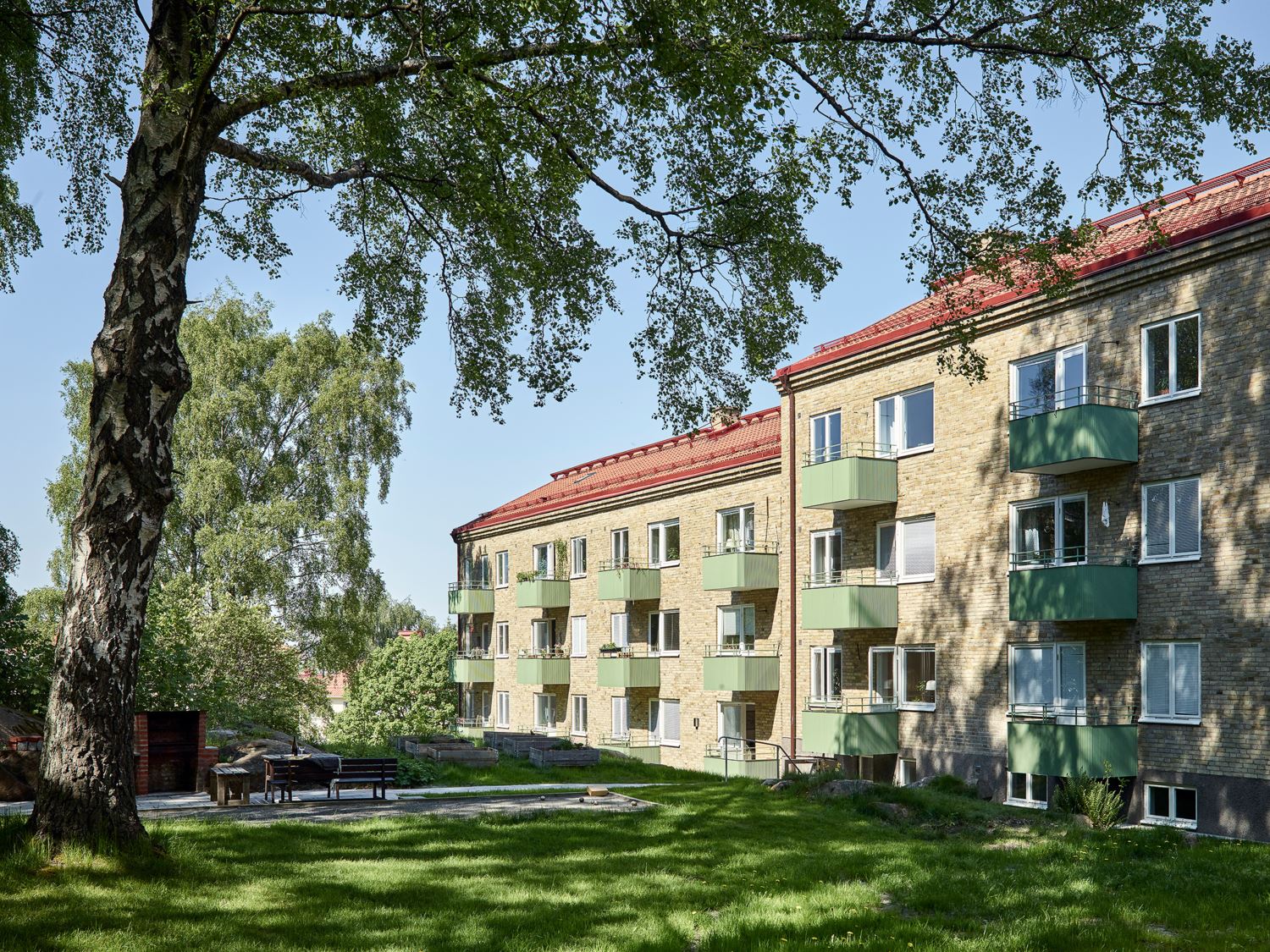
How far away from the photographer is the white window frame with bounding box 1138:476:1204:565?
21.5 meters

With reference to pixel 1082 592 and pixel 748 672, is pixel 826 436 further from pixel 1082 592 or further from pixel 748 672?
pixel 1082 592

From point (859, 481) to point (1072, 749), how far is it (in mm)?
8212

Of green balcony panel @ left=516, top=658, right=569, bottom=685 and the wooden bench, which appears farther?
green balcony panel @ left=516, top=658, right=569, bottom=685

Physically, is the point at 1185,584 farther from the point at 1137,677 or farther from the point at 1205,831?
the point at 1205,831

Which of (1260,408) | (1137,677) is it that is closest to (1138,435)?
(1260,408)

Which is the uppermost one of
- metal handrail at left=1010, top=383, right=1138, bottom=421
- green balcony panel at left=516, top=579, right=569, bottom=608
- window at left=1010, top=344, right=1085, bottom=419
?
window at left=1010, top=344, right=1085, bottom=419

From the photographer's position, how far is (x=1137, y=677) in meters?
22.4

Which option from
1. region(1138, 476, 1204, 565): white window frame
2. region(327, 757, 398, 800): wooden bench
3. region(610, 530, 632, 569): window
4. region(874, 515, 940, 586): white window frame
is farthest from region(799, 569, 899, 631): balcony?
region(610, 530, 632, 569): window

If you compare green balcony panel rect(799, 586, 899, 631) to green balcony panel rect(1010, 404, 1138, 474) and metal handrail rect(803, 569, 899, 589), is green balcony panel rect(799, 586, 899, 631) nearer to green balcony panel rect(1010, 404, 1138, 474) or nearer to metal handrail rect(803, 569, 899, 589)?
metal handrail rect(803, 569, 899, 589)

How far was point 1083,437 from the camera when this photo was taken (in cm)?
2233

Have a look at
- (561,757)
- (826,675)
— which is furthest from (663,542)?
(561,757)

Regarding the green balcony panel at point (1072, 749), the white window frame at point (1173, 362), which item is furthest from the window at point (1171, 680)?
the white window frame at point (1173, 362)

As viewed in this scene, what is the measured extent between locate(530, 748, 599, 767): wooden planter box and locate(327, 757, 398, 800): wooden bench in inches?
407

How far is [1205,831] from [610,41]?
16.6 meters
